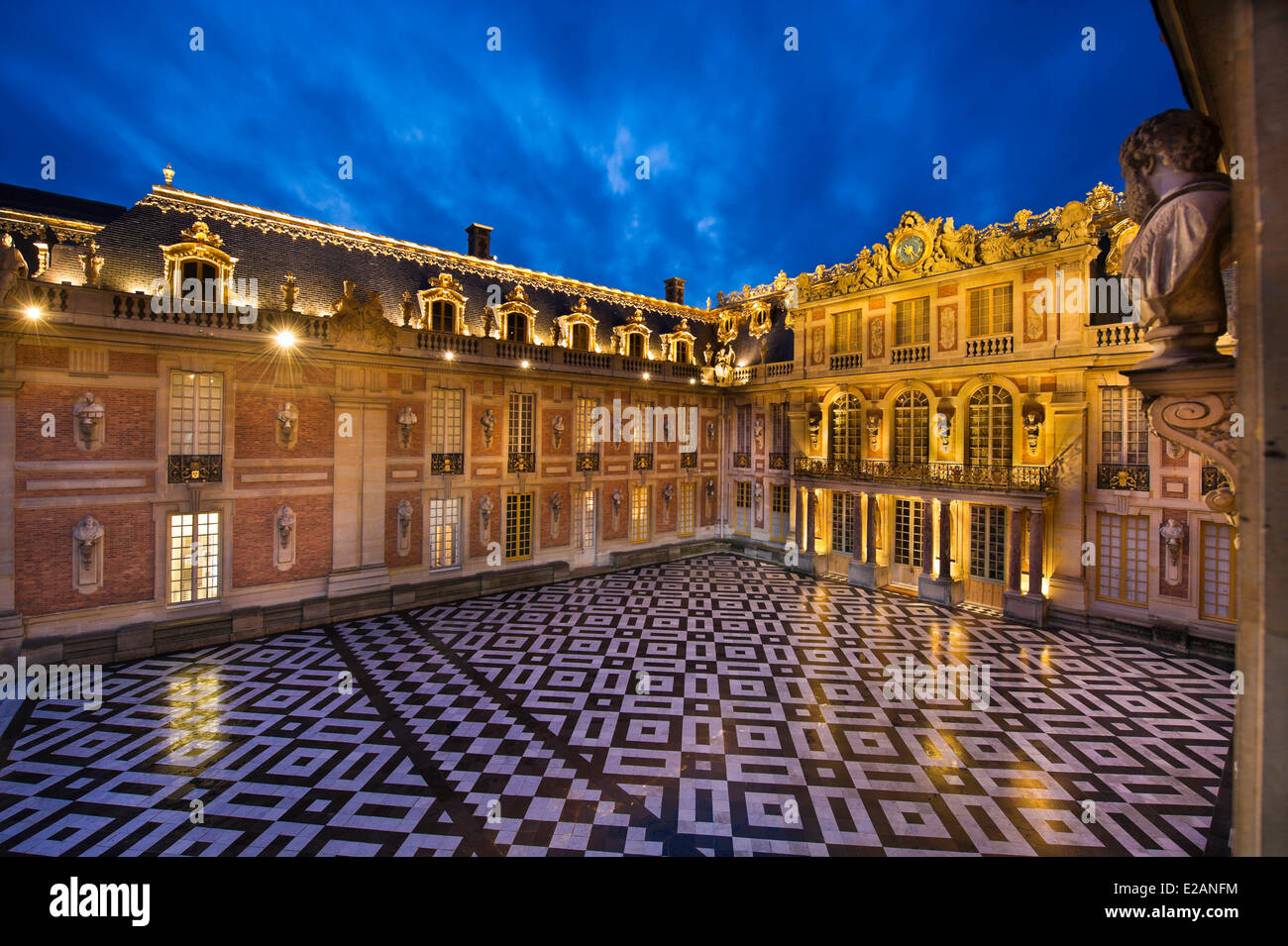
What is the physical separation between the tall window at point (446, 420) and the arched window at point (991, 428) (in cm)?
1828

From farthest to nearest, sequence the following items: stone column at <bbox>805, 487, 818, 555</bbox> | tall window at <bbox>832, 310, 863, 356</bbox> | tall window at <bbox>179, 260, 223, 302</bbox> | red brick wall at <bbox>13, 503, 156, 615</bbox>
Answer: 1. stone column at <bbox>805, 487, 818, 555</bbox>
2. tall window at <bbox>832, 310, 863, 356</bbox>
3. tall window at <bbox>179, 260, 223, 302</bbox>
4. red brick wall at <bbox>13, 503, 156, 615</bbox>

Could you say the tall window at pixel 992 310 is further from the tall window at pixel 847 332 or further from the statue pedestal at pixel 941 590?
the statue pedestal at pixel 941 590

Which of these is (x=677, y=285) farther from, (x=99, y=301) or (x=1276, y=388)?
(x=1276, y=388)

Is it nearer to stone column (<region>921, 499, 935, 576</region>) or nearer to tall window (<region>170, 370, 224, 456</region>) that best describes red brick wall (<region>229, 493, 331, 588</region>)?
tall window (<region>170, 370, 224, 456</region>)

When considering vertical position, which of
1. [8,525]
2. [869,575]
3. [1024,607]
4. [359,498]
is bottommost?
[1024,607]

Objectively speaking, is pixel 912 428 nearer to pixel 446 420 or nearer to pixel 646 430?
pixel 646 430

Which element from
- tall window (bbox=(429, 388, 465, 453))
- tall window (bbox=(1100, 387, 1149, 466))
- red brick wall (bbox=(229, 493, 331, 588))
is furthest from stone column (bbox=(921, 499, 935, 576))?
red brick wall (bbox=(229, 493, 331, 588))

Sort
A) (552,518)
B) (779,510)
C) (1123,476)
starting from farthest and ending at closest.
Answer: (779,510)
(552,518)
(1123,476)

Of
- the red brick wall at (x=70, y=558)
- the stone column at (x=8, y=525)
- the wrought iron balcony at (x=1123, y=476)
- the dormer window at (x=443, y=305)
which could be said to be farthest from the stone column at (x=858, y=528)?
the stone column at (x=8, y=525)

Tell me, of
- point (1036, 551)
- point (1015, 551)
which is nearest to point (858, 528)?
point (1015, 551)

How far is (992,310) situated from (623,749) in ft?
62.0

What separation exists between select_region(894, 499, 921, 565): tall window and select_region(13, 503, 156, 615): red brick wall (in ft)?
78.2

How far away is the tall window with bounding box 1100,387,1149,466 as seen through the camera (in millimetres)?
16172

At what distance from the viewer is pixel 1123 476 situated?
16375 millimetres
